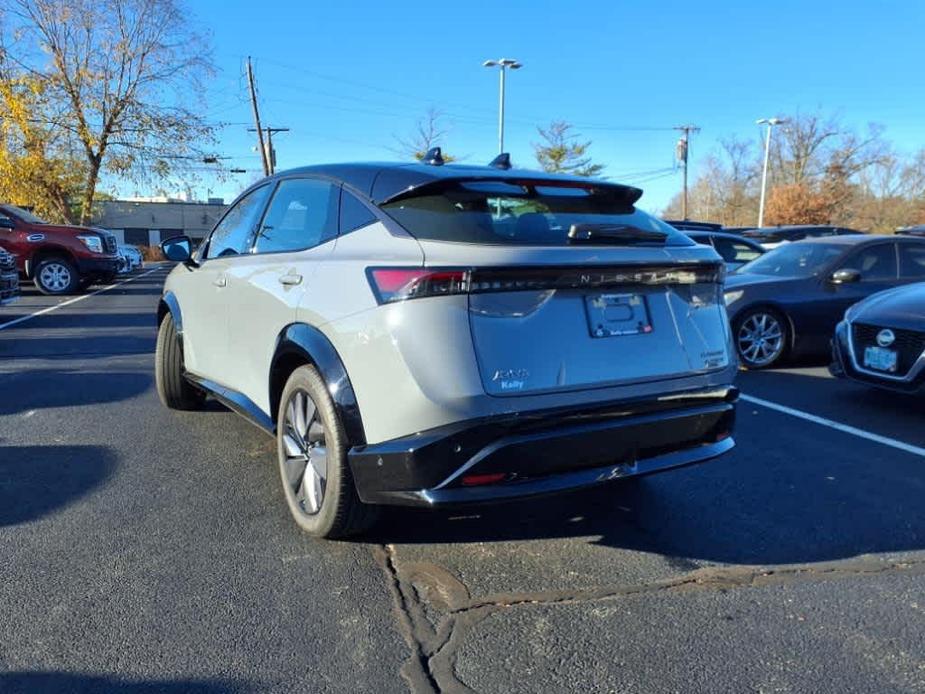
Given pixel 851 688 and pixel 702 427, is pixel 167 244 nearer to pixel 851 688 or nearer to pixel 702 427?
pixel 702 427

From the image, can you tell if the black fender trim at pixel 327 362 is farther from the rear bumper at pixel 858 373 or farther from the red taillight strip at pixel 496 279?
the rear bumper at pixel 858 373

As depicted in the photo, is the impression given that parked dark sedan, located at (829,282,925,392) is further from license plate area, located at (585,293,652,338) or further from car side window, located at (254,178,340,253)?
car side window, located at (254,178,340,253)

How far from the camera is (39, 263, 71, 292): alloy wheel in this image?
14762mm

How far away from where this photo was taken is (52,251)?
48.0 feet

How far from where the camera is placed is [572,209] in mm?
3123

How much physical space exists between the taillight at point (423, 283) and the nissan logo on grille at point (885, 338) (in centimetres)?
443

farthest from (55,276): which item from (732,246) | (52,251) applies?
(732,246)

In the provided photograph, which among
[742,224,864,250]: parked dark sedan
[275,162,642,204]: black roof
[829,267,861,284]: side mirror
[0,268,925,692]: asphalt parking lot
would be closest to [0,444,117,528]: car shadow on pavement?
[0,268,925,692]: asphalt parking lot

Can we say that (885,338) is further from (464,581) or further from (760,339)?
(464,581)

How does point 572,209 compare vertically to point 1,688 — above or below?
above

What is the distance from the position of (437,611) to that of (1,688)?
4.61ft

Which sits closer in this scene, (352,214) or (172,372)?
(352,214)

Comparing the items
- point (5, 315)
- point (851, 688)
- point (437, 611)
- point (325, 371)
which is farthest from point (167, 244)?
point (5, 315)

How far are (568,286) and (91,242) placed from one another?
48.6 ft
